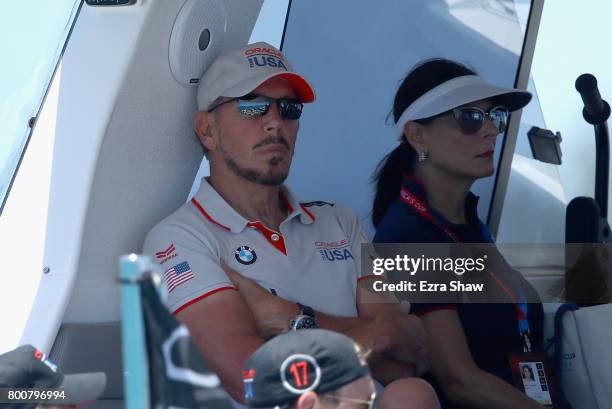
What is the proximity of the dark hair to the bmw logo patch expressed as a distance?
630 millimetres

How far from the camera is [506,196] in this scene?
366cm

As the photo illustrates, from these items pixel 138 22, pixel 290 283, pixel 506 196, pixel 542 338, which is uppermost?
pixel 138 22

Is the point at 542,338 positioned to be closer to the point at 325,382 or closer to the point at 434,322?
the point at 434,322

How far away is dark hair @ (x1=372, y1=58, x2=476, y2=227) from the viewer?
115 inches

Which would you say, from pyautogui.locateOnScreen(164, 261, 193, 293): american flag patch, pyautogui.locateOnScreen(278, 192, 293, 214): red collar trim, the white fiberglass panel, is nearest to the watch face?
pyautogui.locateOnScreen(164, 261, 193, 293): american flag patch

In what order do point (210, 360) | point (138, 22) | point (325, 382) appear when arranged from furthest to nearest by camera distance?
point (138, 22) < point (210, 360) < point (325, 382)

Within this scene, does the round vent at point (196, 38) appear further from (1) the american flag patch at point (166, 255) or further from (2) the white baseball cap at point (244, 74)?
(1) the american flag patch at point (166, 255)

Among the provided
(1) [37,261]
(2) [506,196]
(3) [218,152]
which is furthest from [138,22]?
(2) [506,196]

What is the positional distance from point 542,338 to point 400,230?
54cm

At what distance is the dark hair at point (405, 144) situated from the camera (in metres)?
2.91

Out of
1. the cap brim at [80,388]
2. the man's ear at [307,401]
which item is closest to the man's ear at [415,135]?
the cap brim at [80,388]

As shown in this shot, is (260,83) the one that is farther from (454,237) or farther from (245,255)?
(454,237)

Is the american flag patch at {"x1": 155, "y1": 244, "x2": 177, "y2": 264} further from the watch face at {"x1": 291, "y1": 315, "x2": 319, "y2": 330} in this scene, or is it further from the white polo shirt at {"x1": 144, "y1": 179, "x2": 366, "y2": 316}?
the watch face at {"x1": 291, "y1": 315, "x2": 319, "y2": 330}

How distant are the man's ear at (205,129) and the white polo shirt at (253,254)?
0.11 metres
